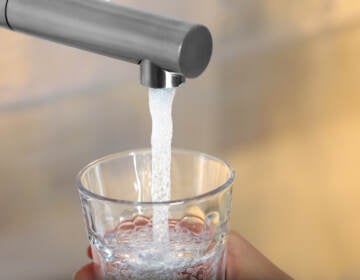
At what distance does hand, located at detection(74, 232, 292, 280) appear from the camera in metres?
0.42

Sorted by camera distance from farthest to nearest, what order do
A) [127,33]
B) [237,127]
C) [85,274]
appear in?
[237,127] < [85,274] < [127,33]

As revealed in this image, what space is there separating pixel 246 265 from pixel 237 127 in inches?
5.1

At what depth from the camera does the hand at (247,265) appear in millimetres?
418

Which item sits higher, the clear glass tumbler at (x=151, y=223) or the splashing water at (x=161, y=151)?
the splashing water at (x=161, y=151)

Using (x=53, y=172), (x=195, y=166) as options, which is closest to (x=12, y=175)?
(x=53, y=172)

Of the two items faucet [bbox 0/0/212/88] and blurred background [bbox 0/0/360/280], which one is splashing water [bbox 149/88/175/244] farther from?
blurred background [bbox 0/0/360/280]

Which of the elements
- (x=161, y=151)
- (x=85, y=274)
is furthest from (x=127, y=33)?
(x=85, y=274)

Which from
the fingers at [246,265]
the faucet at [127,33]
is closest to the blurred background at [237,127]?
the fingers at [246,265]

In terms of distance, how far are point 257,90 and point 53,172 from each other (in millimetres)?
185

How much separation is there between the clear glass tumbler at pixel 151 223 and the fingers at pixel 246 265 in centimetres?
8

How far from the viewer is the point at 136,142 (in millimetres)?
474

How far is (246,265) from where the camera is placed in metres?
0.42

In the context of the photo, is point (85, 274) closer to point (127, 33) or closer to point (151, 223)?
point (151, 223)

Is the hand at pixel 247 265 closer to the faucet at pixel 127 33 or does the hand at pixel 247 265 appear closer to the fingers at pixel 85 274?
the fingers at pixel 85 274
